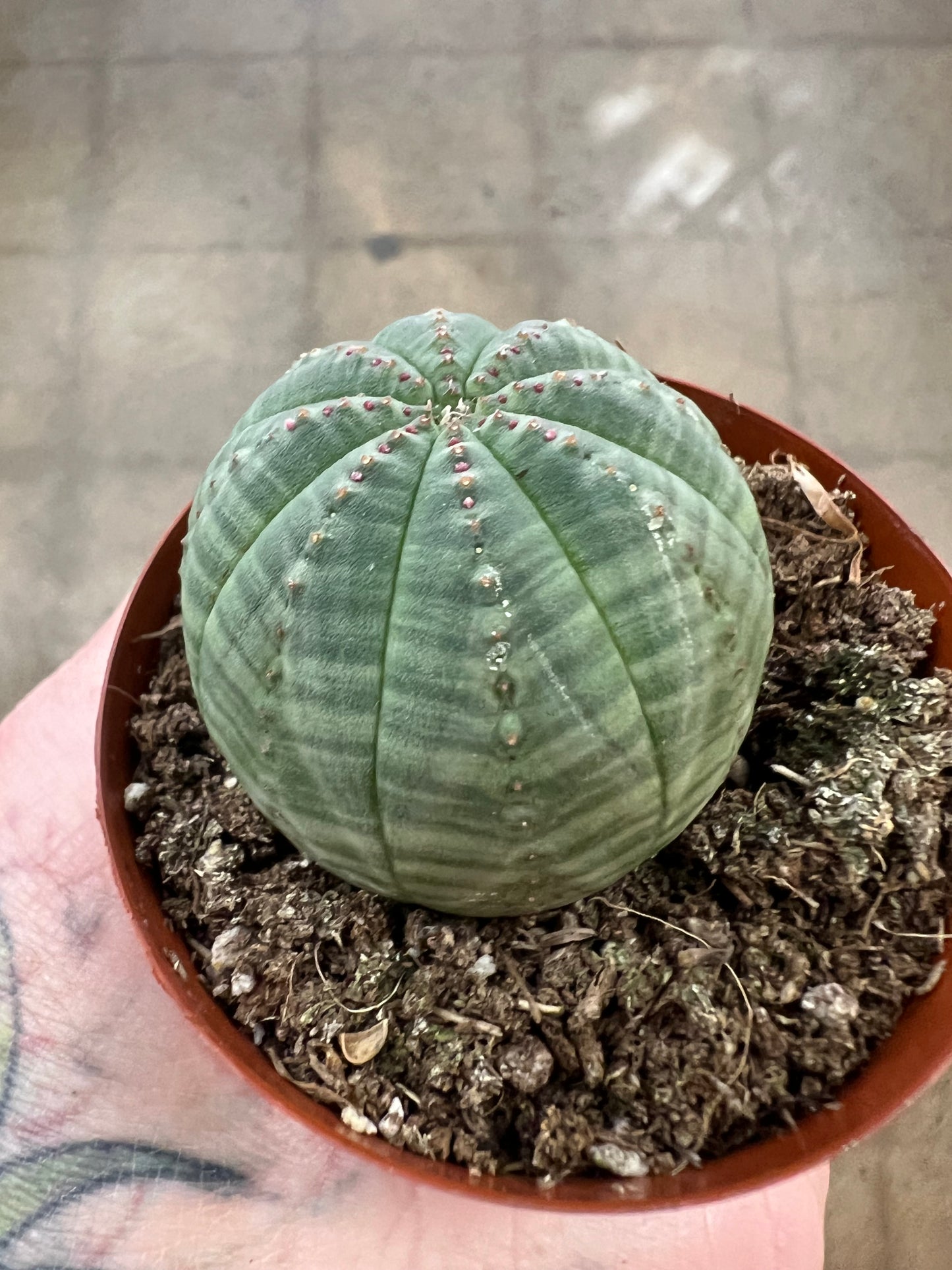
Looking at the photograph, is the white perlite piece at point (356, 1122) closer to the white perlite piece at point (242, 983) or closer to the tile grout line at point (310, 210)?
the white perlite piece at point (242, 983)

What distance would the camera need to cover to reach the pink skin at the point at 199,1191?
3.59ft

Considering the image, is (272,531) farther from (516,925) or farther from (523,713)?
(516,925)

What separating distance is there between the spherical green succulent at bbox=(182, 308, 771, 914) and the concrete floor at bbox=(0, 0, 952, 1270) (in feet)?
4.59

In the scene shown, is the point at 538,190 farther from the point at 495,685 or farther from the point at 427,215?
the point at 495,685

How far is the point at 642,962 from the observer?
3.02 ft

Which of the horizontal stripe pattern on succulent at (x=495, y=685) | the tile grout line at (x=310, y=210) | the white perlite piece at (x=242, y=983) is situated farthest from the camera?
the tile grout line at (x=310, y=210)

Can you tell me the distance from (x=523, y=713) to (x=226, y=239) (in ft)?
6.76

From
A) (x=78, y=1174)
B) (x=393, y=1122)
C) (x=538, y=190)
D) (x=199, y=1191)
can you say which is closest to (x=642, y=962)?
(x=393, y=1122)

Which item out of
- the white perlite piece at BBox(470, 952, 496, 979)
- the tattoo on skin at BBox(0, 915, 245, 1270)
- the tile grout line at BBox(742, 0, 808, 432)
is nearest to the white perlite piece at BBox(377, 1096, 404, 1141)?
the white perlite piece at BBox(470, 952, 496, 979)

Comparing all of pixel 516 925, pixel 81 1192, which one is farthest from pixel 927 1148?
pixel 81 1192

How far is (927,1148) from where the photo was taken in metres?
1.56

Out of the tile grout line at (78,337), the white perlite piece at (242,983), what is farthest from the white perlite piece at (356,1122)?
the tile grout line at (78,337)

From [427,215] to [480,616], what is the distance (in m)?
1.98

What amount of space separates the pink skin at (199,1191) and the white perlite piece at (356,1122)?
283 millimetres
